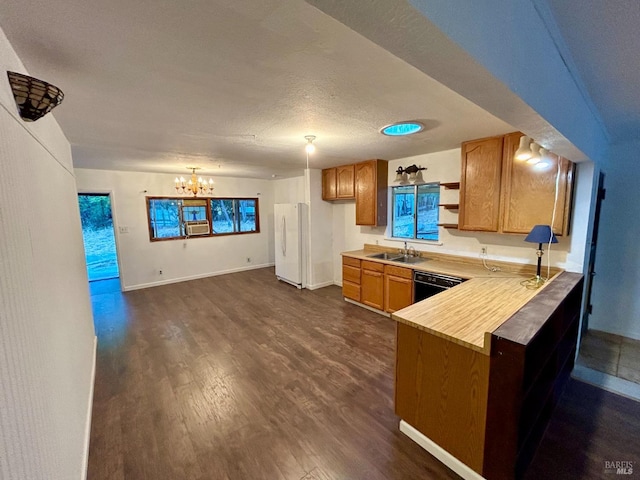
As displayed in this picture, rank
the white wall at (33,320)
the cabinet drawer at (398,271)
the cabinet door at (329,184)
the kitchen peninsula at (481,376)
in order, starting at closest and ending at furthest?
the white wall at (33,320), the kitchen peninsula at (481,376), the cabinet drawer at (398,271), the cabinet door at (329,184)

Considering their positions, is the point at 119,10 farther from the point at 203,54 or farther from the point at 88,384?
the point at 88,384

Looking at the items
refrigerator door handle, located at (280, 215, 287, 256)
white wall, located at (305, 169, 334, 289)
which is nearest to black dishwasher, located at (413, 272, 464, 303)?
white wall, located at (305, 169, 334, 289)

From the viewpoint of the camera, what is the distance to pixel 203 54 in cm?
125

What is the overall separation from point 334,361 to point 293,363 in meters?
0.43

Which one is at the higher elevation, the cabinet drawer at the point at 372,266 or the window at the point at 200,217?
the window at the point at 200,217

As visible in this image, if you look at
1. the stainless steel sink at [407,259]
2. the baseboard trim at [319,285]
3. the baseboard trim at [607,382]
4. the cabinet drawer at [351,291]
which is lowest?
the baseboard trim at [607,382]

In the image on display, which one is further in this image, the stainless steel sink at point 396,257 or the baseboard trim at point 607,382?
the stainless steel sink at point 396,257

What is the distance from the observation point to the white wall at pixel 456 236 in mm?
2410

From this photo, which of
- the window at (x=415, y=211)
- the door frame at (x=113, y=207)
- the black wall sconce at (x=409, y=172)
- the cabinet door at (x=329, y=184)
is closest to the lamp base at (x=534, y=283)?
the window at (x=415, y=211)

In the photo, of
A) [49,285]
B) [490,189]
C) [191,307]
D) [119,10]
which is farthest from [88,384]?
[490,189]

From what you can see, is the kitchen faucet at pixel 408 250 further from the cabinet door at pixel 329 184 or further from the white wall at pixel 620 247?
the white wall at pixel 620 247

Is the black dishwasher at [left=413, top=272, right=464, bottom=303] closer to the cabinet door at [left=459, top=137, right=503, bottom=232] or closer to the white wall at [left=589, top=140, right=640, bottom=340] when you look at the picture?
the cabinet door at [left=459, top=137, right=503, bottom=232]

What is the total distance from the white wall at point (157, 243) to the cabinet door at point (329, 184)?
2378 mm

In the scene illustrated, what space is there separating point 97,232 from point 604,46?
9312 millimetres
